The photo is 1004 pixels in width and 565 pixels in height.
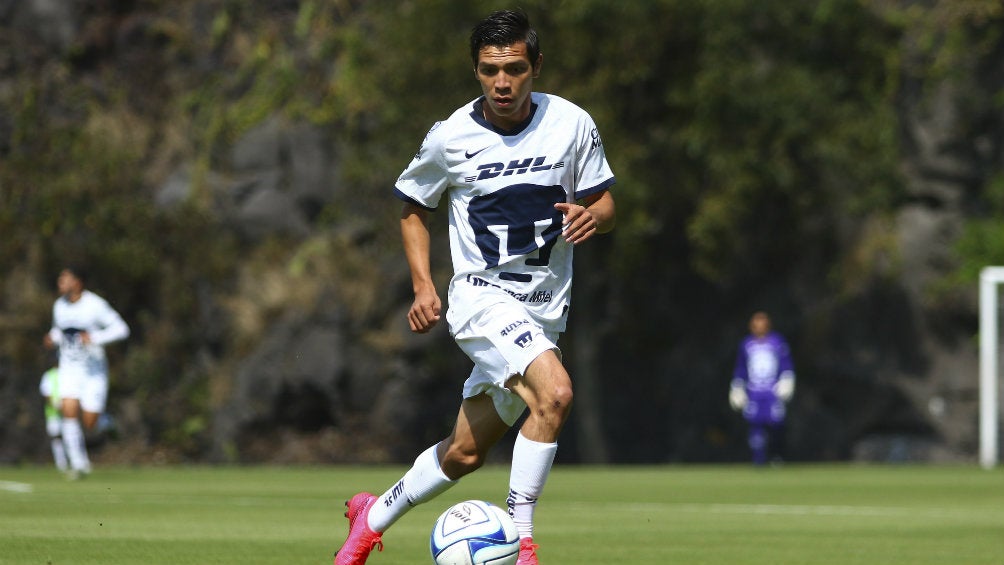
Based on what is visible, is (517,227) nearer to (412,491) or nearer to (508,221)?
(508,221)

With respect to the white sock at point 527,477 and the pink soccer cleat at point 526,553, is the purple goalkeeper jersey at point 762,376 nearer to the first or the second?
the white sock at point 527,477

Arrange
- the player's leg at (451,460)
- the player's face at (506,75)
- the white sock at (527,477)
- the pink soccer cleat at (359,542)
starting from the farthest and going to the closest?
the pink soccer cleat at (359,542), the player's leg at (451,460), the player's face at (506,75), the white sock at (527,477)

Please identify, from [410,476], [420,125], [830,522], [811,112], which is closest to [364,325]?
[420,125]

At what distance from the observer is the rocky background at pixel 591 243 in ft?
95.7

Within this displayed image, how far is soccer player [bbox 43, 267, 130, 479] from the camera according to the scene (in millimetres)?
20844

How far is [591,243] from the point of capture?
100.0ft

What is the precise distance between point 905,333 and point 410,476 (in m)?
Result: 25.3

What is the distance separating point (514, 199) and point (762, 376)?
65.7 feet

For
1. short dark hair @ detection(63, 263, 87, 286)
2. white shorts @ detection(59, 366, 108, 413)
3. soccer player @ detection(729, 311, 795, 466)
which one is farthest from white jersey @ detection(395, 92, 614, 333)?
short dark hair @ detection(63, 263, 87, 286)

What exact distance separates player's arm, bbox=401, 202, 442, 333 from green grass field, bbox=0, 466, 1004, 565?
1872 millimetres

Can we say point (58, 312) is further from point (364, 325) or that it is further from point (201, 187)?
point (201, 187)

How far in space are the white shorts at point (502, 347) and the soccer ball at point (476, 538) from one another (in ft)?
1.69

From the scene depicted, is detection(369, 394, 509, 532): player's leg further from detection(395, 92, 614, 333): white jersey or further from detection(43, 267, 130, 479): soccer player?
detection(43, 267, 130, 479): soccer player

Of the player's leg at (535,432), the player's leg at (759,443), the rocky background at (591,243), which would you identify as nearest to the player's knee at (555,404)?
the player's leg at (535,432)
